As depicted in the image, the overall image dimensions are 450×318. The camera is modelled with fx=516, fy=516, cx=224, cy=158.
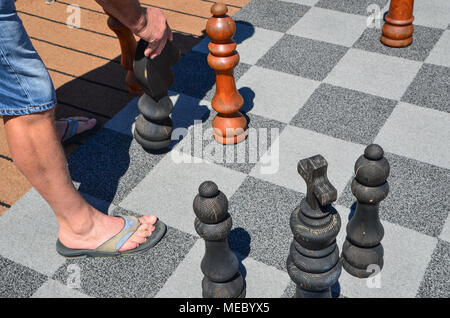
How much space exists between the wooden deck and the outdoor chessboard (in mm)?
121

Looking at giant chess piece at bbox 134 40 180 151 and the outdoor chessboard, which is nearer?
the outdoor chessboard

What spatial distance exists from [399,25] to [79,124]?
150 cm

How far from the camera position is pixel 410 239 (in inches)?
61.0

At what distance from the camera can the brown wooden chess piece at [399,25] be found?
92.4 inches

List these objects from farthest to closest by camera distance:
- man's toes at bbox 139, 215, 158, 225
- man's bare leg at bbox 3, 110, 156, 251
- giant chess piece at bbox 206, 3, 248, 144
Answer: giant chess piece at bbox 206, 3, 248, 144 → man's toes at bbox 139, 215, 158, 225 → man's bare leg at bbox 3, 110, 156, 251

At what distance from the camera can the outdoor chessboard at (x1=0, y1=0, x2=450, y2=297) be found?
149 centimetres

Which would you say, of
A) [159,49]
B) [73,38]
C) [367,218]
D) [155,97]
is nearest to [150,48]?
[159,49]

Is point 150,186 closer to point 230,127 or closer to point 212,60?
point 230,127

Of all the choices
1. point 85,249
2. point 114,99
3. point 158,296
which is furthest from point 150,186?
point 114,99

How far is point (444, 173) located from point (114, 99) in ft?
4.45

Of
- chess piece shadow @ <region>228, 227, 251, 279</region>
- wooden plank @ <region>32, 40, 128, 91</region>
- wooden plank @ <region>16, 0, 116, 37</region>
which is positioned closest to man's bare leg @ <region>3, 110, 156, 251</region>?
chess piece shadow @ <region>228, 227, 251, 279</region>

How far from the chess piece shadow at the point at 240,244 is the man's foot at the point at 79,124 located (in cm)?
78

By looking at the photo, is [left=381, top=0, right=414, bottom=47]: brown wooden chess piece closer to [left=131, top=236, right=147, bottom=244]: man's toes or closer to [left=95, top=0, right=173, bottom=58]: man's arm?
[left=95, top=0, right=173, bottom=58]: man's arm

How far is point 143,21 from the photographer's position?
155 centimetres
